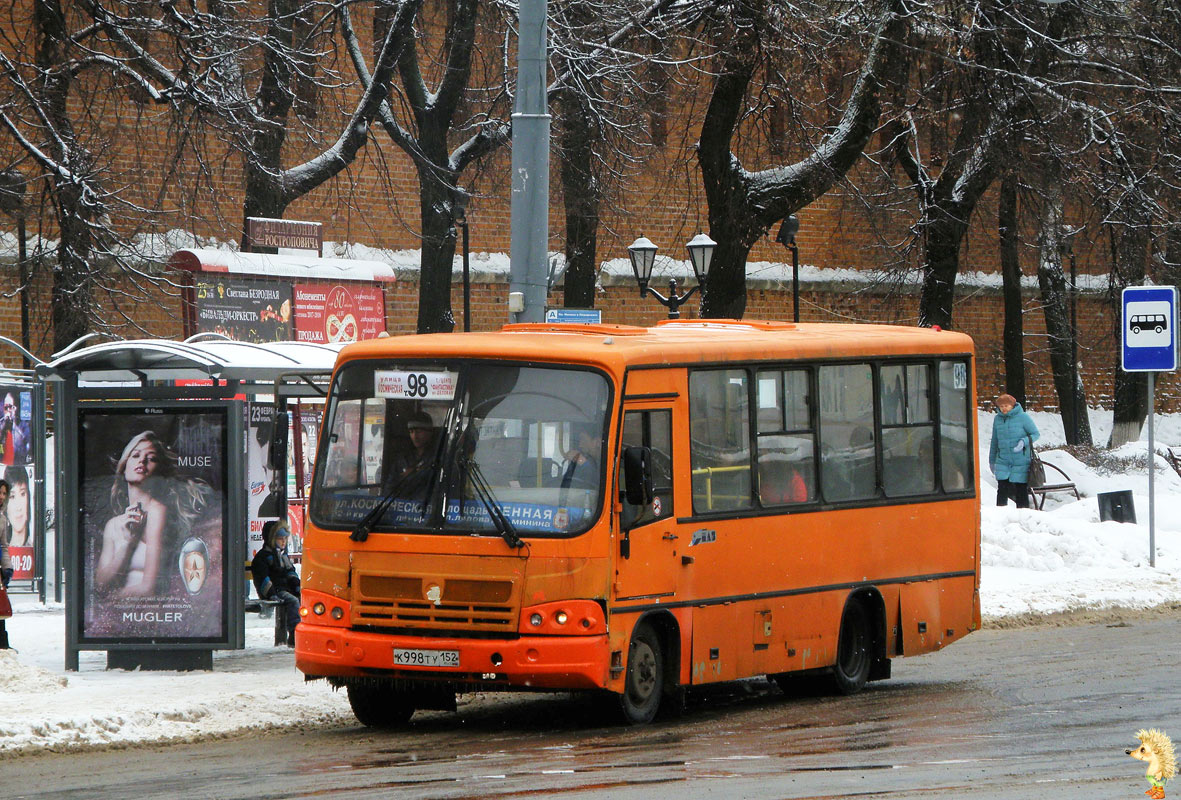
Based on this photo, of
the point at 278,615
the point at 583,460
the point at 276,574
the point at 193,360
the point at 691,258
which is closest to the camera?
the point at 583,460

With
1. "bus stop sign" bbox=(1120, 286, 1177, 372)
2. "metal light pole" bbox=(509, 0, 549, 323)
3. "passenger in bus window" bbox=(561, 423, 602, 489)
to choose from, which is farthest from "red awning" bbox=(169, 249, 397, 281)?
"passenger in bus window" bbox=(561, 423, 602, 489)

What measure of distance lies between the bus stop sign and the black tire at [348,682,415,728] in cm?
1300

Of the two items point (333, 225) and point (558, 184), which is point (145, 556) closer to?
point (558, 184)

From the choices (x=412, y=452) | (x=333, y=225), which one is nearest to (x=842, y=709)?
(x=412, y=452)

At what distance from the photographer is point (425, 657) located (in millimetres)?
10992

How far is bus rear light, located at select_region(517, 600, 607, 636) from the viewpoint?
11.0 m

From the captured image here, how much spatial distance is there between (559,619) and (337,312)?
37.0 ft

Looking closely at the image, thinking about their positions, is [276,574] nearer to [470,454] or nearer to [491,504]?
[470,454]

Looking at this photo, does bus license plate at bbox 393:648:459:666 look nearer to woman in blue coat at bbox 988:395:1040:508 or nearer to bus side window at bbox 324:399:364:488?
bus side window at bbox 324:399:364:488

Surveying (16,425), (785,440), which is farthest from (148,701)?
(16,425)

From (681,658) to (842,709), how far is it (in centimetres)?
141

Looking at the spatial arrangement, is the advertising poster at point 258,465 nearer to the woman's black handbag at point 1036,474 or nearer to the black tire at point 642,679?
the black tire at point 642,679

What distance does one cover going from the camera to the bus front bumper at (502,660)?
1085cm

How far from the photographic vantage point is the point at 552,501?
11188 mm
